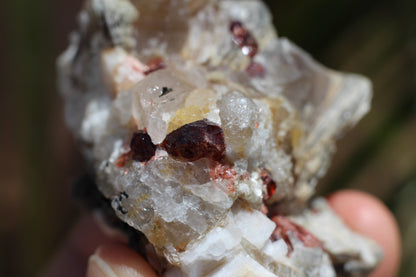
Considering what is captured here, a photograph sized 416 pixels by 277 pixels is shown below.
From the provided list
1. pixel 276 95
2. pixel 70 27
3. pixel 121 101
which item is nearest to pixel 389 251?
pixel 276 95

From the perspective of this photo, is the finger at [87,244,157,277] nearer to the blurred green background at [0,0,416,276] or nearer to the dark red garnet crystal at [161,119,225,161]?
the dark red garnet crystal at [161,119,225,161]

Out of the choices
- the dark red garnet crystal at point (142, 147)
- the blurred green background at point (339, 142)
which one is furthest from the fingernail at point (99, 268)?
the blurred green background at point (339, 142)

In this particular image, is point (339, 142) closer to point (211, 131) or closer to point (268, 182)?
point (268, 182)

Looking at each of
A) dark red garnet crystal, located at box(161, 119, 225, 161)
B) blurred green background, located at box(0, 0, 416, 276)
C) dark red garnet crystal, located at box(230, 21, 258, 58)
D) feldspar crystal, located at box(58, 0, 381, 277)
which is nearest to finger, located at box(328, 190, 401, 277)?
feldspar crystal, located at box(58, 0, 381, 277)

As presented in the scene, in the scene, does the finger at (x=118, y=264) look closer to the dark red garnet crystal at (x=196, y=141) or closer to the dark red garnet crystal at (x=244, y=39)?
the dark red garnet crystal at (x=196, y=141)

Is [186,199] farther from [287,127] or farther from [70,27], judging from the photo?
[70,27]

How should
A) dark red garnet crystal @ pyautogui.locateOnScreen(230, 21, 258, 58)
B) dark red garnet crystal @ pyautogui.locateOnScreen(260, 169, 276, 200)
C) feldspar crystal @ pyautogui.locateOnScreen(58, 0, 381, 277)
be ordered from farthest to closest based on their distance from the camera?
1. dark red garnet crystal @ pyautogui.locateOnScreen(230, 21, 258, 58)
2. dark red garnet crystal @ pyautogui.locateOnScreen(260, 169, 276, 200)
3. feldspar crystal @ pyautogui.locateOnScreen(58, 0, 381, 277)
